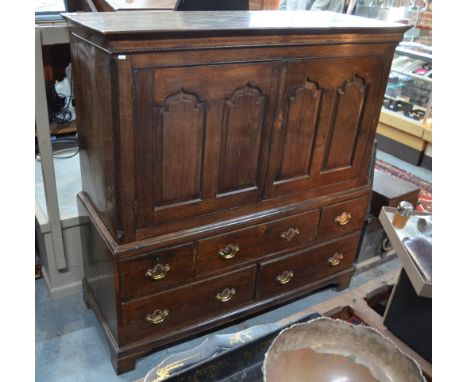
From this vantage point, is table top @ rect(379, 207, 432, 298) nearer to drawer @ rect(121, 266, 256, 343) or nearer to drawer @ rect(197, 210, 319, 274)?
drawer @ rect(197, 210, 319, 274)

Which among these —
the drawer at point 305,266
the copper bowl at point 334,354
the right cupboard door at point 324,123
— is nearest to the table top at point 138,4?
the right cupboard door at point 324,123

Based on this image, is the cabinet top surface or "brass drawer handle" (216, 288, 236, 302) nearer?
the cabinet top surface

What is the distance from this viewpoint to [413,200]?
2240 millimetres

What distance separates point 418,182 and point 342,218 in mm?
1713

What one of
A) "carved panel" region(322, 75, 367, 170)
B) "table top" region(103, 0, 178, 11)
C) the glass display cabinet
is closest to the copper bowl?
"carved panel" region(322, 75, 367, 170)

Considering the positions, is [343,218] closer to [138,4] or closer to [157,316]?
[157,316]

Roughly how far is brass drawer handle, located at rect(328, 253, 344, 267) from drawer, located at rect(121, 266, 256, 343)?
0.45 meters

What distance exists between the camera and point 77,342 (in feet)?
5.89

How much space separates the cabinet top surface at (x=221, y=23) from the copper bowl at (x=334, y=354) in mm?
835

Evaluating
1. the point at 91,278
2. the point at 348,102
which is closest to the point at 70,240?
the point at 91,278

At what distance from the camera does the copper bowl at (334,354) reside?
0.91 meters

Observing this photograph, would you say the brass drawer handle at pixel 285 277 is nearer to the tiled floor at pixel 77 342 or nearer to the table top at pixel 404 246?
the tiled floor at pixel 77 342

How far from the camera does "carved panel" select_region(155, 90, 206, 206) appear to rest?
4.19ft

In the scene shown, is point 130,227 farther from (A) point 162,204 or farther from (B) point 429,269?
(B) point 429,269
